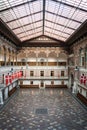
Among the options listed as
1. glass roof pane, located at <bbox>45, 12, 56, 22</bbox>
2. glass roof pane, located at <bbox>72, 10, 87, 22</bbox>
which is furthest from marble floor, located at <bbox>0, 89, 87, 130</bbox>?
glass roof pane, located at <bbox>45, 12, 56, 22</bbox>

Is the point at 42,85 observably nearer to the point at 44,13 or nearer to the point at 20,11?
the point at 44,13

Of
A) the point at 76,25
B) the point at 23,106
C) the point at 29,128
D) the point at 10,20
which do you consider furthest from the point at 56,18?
the point at 29,128

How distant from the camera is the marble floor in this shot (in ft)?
60.4

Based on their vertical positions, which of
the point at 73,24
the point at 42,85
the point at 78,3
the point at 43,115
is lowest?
the point at 43,115

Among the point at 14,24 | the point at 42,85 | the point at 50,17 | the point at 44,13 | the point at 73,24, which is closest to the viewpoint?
the point at 44,13

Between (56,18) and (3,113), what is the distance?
15937mm

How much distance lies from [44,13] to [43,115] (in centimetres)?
1511

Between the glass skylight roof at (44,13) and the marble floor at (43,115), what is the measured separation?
12474mm

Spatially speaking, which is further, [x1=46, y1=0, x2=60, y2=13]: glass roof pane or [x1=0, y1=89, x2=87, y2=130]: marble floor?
[x1=46, y1=0, x2=60, y2=13]: glass roof pane

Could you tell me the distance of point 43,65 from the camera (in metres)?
44.1

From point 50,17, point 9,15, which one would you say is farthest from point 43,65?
point 9,15

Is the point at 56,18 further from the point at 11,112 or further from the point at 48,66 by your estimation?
the point at 48,66

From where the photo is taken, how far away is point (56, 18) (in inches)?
1061

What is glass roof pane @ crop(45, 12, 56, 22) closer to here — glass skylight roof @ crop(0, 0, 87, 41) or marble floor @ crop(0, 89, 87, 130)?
glass skylight roof @ crop(0, 0, 87, 41)
